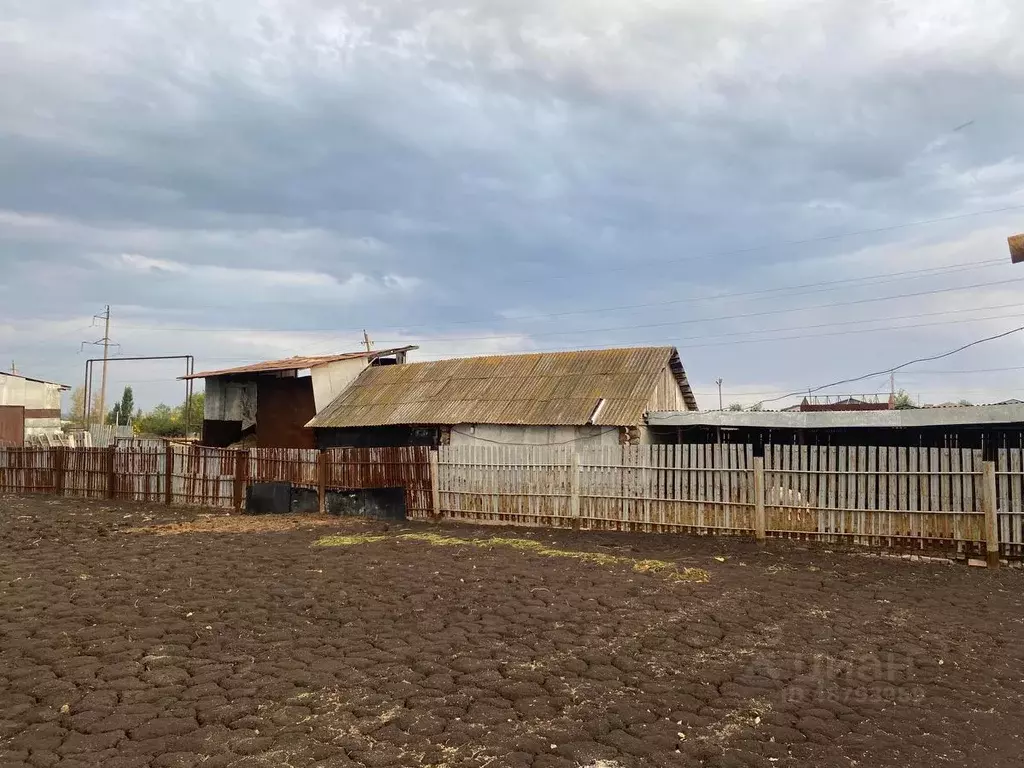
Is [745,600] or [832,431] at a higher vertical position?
[832,431]

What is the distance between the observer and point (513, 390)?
18.5 meters

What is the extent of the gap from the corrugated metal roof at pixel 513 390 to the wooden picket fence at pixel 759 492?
2.60 meters

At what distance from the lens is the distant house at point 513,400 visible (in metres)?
16.4

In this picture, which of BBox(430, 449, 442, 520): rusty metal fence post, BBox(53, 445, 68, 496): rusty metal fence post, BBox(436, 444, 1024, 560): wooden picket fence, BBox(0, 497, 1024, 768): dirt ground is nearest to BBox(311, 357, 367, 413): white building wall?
BBox(53, 445, 68, 496): rusty metal fence post

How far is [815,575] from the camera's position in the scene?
361 inches

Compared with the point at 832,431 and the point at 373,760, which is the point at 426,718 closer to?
the point at 373,760

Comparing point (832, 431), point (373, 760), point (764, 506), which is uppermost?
point (832, 431)

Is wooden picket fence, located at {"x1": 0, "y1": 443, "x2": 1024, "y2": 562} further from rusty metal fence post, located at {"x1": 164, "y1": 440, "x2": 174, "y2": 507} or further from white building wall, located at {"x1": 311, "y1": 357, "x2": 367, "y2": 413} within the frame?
white building wall, located at {"x1": 311, "y1": 357, "x2": 367, "y2": 413}

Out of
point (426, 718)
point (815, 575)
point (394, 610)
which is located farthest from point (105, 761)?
point (815, 575)

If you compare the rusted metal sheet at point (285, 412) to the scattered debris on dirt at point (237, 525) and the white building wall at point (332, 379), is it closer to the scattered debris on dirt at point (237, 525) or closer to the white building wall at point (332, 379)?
the white building wall at point (332, 379)

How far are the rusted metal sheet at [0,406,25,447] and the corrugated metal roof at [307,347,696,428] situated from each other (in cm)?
2421

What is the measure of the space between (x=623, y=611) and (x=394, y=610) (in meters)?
2.34

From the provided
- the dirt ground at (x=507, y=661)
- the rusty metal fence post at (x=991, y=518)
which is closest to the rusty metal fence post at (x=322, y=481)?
the dirt ground at (x=507, y=661)

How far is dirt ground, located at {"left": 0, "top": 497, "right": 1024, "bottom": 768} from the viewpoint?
4164 mm
